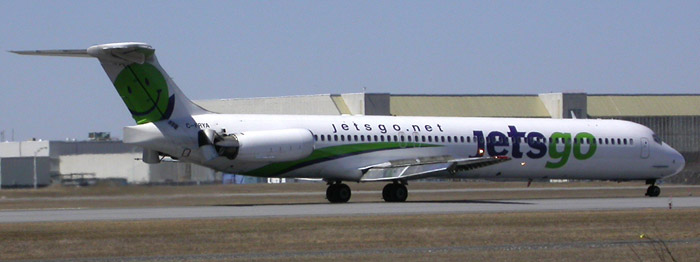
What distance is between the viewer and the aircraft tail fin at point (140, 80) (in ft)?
122

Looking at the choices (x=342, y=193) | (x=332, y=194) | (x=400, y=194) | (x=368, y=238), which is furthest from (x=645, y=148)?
Result: (x=368, y=238)

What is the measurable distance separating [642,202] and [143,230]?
20959mm

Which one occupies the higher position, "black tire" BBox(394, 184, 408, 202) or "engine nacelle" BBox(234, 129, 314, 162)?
"engine nacelle" BBox(234, 129, 314, 162)

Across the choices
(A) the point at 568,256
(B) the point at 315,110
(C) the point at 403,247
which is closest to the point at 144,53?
(C) the point at 403,247

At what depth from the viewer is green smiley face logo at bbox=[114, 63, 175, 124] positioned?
37906 mm

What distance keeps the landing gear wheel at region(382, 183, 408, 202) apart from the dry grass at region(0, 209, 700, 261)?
1132 centimetres

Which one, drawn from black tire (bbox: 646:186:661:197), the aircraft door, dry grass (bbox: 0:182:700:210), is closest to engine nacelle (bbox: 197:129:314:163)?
dry grass (bbox: 0:182:700:210)

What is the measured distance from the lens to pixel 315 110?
283 ft

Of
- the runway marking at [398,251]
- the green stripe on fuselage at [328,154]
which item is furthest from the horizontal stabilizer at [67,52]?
the runway marking at [398,251]

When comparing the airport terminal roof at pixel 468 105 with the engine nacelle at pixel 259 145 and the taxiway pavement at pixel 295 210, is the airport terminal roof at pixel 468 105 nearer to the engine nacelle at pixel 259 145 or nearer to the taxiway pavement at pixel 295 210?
the engine nacelle at pixel 259 145

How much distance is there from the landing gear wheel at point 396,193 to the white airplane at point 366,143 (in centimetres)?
4

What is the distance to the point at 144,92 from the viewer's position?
38.1 metres

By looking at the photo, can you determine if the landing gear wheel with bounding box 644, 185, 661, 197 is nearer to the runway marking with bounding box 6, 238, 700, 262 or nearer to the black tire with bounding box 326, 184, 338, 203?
the black tire with bounding box 326, 184, 338, 203

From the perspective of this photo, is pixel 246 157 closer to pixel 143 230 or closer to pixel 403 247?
pixel 143 230
